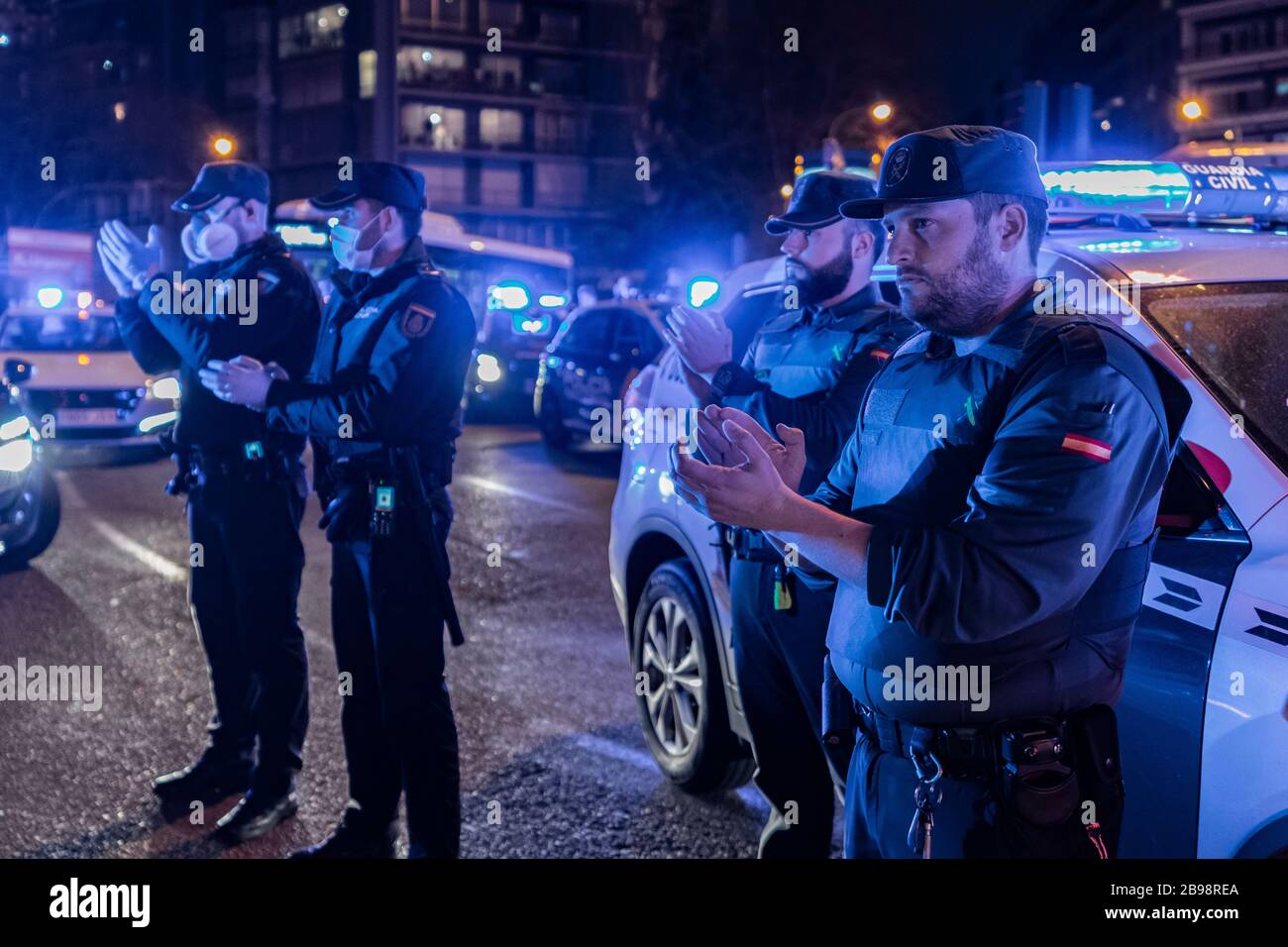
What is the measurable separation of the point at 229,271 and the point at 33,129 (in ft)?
164

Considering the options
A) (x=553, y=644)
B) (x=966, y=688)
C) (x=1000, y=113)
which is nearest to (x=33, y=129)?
(x=553, y=644)

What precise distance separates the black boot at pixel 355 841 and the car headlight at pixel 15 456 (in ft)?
15.8

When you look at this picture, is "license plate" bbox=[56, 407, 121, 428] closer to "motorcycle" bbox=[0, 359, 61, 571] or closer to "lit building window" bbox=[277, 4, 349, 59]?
"motorcycle" bbox=[0, 359, 61, 571]

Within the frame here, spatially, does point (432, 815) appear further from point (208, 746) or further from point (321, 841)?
point (208, 746)

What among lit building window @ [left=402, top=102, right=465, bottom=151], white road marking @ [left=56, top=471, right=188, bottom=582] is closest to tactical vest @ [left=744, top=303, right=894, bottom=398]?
white road marking @ [left=56, top=471, right=188, bottom=582]

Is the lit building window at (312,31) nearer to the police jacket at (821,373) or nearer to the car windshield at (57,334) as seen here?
the car windshield at (57,334)

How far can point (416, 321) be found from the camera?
11.7 ft

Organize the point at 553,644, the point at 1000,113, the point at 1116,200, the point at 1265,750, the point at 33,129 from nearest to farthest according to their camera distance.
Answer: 1. the point at 1265,750
2. the point at 1116,200
3. the point at 553,644
4. the point at 33,129
5. the point at 1000,113

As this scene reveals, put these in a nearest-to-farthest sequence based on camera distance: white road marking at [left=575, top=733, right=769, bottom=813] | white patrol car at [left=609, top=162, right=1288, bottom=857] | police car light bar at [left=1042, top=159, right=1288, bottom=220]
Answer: white patrol car at [left=609, top=162, right=1288, bottom=857] → police car light bar at [left=1042, top=159, right=1288, bottom=220] → white road marking at [left=575, top=733, right=769, bottom=813]

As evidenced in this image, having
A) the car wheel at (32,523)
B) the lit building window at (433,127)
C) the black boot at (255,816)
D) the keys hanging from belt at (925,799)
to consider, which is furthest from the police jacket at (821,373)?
the lit building window at (433,127)

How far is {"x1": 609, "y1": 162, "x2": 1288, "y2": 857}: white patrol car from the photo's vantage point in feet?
8.05

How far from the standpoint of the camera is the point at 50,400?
1263cm

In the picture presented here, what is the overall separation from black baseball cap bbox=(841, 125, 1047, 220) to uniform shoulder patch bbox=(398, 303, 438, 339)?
5.45 feet

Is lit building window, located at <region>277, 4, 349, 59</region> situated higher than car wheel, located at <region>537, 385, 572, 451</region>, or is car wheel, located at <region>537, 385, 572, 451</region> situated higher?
lit building window, located at <region>277, 4, 349, 59</region>
